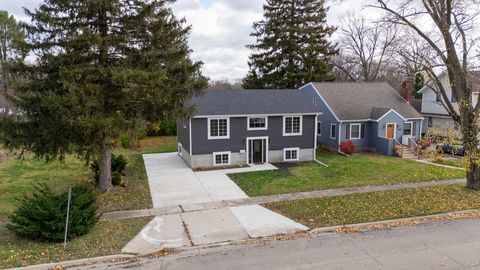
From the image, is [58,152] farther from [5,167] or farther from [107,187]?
[5,167]

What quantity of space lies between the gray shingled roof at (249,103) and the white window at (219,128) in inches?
21.3

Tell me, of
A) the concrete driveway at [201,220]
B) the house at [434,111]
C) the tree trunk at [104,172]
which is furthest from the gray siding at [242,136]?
the house at [434,111]

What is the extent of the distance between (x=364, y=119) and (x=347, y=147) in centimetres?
317

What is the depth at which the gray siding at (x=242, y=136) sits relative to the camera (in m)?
21.2

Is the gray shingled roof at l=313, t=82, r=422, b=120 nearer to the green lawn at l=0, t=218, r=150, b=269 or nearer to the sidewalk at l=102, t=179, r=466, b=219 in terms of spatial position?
the sidewalk at l=102, t=179, r=466, b=219

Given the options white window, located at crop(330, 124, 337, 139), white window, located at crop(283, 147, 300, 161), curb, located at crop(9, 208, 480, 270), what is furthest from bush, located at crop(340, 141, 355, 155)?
curb, located at crop(9, 208, 480, 270)

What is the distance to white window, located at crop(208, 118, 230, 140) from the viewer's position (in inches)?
841

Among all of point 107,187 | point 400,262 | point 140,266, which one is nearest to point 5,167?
point 107,187

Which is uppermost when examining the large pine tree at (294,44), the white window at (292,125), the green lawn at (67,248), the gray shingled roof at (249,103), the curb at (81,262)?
the large pine tree at (294,44)

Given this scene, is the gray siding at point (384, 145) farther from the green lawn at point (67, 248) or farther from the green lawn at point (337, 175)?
the green lawn at point (67, 248)

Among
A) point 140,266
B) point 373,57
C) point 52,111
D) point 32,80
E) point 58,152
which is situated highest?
point 373,57

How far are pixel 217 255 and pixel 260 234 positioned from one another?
1.99 metres

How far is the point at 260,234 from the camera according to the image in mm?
10820

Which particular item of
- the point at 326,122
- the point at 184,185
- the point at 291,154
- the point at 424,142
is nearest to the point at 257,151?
the point at 291,154
